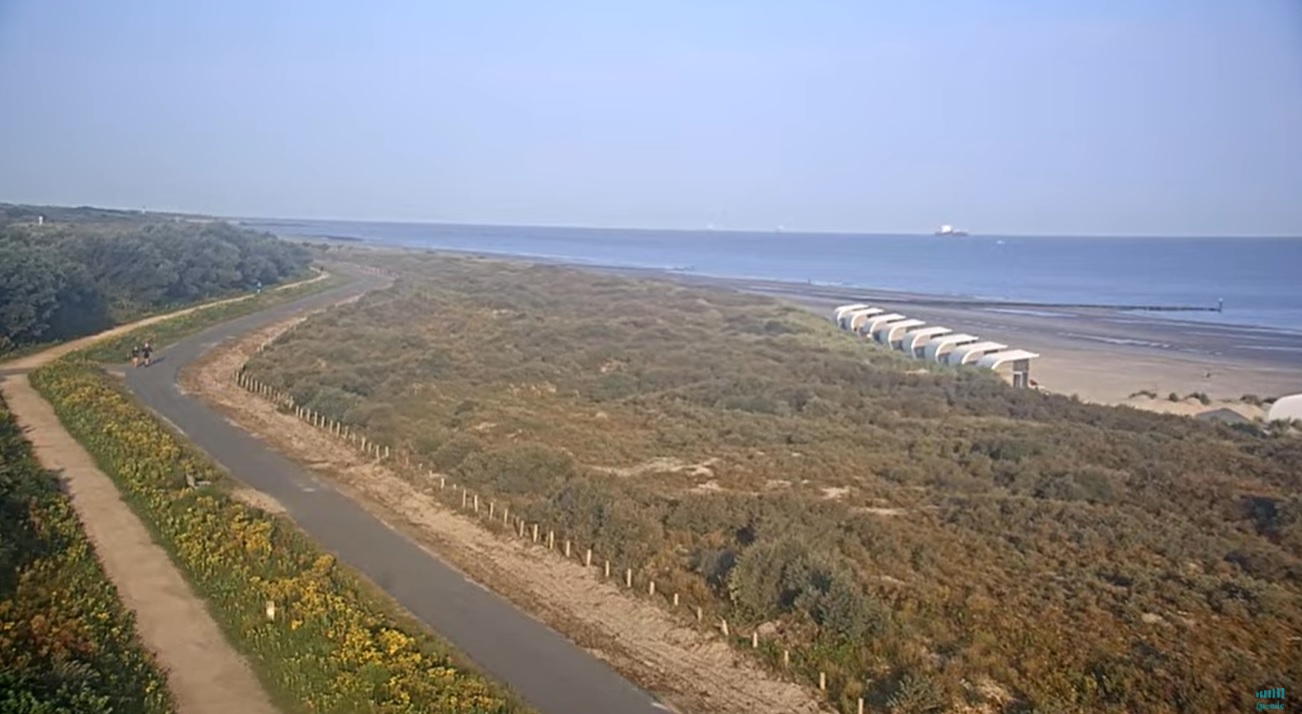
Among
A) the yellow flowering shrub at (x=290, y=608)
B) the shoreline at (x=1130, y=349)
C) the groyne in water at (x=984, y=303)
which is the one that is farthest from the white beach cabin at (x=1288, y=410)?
the groyne in water at (x=984, y=303)

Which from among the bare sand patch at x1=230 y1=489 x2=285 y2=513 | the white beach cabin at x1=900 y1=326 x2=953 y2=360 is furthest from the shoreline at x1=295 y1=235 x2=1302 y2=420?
the bare sand patch at x1=230 y1=489 x2=285 y2=513

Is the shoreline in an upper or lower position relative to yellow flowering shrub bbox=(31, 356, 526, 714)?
lower

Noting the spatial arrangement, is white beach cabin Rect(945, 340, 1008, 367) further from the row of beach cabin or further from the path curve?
the path curve

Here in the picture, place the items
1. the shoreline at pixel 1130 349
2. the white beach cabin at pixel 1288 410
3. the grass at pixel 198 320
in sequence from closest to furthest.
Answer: the white beach cabin at pixel 1288 410
the grass at pixel 198 320
the shoreline at pixel 1130 349

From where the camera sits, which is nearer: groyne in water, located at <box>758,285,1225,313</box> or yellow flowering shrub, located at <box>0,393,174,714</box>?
yellow flowering shrub, located at <box>0,393,174,714</box>

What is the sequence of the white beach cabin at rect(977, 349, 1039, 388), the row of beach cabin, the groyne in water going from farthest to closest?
the groyne in water
the row of beach cabin
the white beach cabin at rect(977, 349, 1039, 388)

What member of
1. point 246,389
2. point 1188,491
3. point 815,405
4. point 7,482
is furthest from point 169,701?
point 246,389

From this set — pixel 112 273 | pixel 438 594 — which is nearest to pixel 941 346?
pixel 438 594

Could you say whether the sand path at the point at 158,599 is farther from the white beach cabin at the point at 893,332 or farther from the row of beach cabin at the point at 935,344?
the white beach cabin at the point at 893,332
